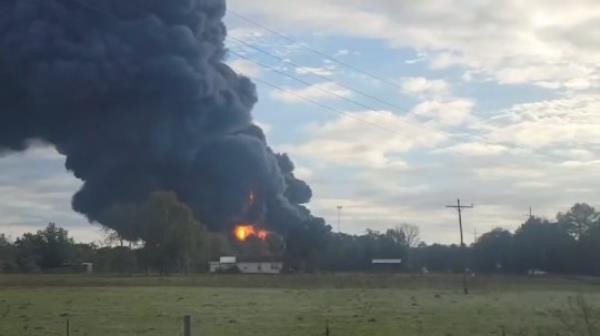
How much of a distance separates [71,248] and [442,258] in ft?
154

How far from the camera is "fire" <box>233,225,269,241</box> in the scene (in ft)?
347

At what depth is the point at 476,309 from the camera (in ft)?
102

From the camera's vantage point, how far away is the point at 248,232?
107 meters

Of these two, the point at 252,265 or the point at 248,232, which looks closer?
the point at 252,265

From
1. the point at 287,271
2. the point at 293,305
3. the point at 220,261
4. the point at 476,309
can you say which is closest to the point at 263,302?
the point at 293,305

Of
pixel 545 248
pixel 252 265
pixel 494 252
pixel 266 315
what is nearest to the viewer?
pixel 266 315

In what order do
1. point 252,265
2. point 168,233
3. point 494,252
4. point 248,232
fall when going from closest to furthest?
point 168,233
point 494,252
point 252,265
point 248,232

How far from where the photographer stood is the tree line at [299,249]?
271ft

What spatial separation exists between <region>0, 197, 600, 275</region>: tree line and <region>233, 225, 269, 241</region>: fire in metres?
0.64

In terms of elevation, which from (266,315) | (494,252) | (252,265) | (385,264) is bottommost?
(266,315)

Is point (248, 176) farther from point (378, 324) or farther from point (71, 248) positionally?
point (378, 324)

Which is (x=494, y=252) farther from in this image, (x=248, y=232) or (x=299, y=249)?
(x=248, y=232)

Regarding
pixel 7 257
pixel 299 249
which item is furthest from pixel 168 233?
pixel 7 257

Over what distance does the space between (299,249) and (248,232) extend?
11025 mm
